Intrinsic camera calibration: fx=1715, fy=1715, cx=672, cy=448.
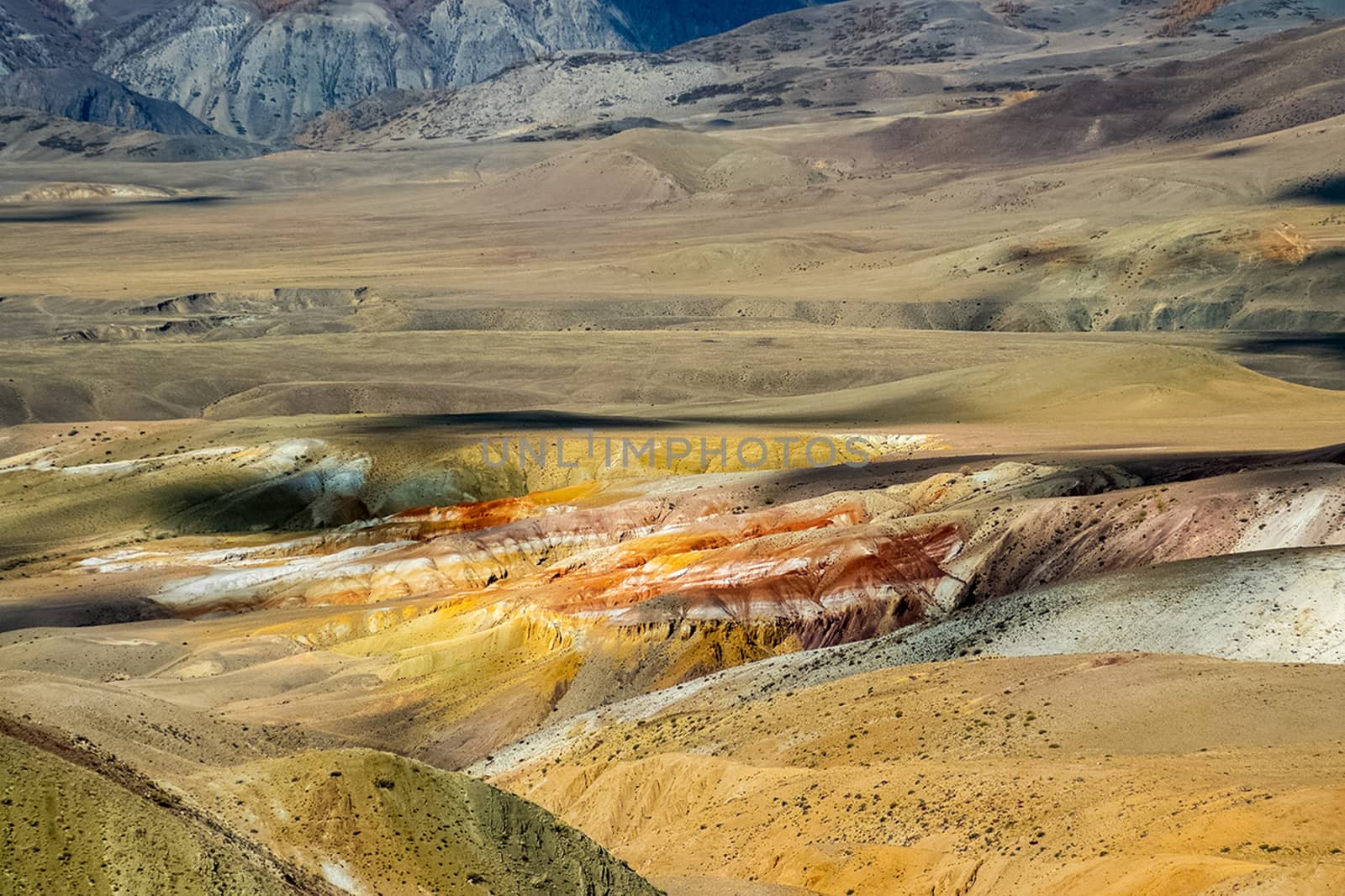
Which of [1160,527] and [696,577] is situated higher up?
[1160,527]

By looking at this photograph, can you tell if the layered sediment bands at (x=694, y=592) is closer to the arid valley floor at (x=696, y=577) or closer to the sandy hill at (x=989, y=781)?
the arid valley floor at (x=696, y=577)

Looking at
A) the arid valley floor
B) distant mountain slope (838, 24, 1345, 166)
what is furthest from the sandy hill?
distant mountain slope (838, 24, 1345, 166)

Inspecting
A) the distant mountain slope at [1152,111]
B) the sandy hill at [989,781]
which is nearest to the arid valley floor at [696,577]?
the sandy hill at [989,781]

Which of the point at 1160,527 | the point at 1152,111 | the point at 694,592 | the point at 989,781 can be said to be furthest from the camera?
the point at 1152,111

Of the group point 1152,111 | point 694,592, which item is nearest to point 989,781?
point 694,592

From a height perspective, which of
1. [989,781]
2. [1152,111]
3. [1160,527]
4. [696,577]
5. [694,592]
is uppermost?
[989,781]

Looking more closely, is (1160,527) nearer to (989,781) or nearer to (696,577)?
(696,577)

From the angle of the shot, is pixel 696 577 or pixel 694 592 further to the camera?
pixel 696 577

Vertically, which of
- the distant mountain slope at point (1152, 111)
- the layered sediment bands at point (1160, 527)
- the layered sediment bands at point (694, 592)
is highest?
the layered sediment bands at point (1160, 527)
